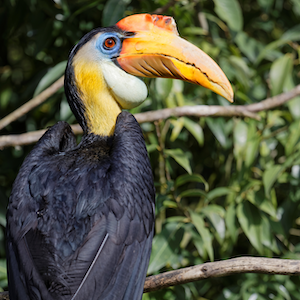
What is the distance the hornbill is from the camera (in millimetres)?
1474

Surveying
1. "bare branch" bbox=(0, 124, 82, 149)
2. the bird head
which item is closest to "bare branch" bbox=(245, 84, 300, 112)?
the bird head

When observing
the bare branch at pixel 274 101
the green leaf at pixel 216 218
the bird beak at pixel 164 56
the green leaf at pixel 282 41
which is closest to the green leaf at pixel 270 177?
the green leaf at pixel 216 218

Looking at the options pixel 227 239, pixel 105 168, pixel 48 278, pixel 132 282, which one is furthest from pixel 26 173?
pixel 227 239

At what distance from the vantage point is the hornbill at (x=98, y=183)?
4.83ft

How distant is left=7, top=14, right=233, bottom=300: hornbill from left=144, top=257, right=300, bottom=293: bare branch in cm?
14

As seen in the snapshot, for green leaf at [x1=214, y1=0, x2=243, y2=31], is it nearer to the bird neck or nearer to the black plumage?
the bird neck

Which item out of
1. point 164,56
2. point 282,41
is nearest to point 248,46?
point 282,41

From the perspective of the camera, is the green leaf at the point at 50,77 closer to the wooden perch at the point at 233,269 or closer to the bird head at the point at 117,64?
the bird head at the point at 117,64

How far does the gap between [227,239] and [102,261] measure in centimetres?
118

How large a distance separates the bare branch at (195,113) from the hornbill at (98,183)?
12.8 inches

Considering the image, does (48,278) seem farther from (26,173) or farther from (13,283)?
(26,173)

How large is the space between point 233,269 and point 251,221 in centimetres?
78

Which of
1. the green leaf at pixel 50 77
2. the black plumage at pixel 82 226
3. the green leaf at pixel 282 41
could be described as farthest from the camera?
the green leaf at pixel 282 41

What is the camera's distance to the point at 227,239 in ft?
8.06
